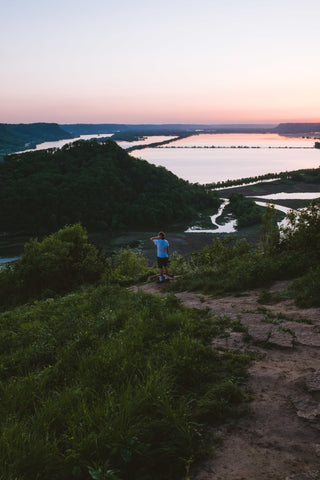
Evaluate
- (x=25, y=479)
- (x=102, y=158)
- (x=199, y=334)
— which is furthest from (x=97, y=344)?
(x=102, y=158)

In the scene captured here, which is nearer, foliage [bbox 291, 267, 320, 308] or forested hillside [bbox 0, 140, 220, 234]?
foliage [bbox 291, 267, 320, 308]

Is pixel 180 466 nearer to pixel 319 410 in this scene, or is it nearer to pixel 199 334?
pixel 319 410

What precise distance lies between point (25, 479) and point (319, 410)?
3.25 m

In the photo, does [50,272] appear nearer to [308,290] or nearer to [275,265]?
[275,265]

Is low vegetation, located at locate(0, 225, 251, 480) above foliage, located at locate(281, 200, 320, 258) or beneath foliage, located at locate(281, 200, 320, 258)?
beneath

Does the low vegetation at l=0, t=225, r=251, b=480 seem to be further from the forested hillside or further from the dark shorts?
the forested hillside

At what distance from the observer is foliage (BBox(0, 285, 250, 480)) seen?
3141mm

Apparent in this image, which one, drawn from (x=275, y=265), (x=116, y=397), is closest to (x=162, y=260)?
(x=275, y=265)

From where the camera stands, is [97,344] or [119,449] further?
[97,344]

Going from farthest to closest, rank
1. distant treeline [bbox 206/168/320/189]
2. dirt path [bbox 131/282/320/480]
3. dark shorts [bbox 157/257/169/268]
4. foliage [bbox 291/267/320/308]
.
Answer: distant treeline [bbox 206/168/320/189]
dark shorts [bbox 157/257/169/268]
foliage [bbox 291/267/320/308]
dirt path [bbox 131/282/320/480]

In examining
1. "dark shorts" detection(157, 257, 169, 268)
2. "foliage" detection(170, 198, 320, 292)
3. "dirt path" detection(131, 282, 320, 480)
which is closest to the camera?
"dirt path" detection(131, 282, 320, 480)

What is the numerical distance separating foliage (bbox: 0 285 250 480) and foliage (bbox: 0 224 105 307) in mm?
9379

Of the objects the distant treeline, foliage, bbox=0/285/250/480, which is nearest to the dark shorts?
foliage, bbox=0/285/250/480

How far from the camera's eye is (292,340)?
19.1ft
